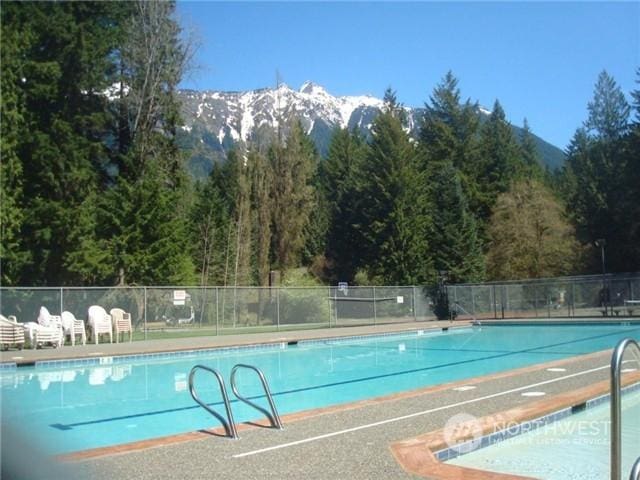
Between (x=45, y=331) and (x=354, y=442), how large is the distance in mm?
13979

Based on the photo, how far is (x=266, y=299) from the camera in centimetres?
2695

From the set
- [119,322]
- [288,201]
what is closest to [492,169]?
[288,201]

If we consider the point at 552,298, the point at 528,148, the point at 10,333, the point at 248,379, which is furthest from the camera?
the point at 528,148

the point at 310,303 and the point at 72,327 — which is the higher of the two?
the point at 310,303

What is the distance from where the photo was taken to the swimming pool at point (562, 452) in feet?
18.9

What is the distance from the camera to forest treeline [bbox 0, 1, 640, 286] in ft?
83.8

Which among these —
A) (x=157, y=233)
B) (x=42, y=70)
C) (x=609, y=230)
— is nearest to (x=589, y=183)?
(x=609, y=230)

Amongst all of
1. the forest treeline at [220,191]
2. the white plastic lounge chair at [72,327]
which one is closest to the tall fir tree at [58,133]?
the forest treeline at [220,191]

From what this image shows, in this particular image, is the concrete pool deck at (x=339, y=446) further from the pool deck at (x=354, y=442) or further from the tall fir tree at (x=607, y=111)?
the tall fir tree at (x=607, y=111)

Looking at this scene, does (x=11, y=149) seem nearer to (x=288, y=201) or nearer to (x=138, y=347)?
(x=138, y=347)

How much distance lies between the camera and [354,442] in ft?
20.3

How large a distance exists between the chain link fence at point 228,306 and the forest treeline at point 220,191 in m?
3.86

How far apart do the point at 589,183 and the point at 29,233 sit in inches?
Answer: 1346

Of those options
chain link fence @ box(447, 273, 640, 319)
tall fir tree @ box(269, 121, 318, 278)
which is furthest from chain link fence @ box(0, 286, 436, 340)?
tall fir tree @ box(269, 121, 318, 278)
